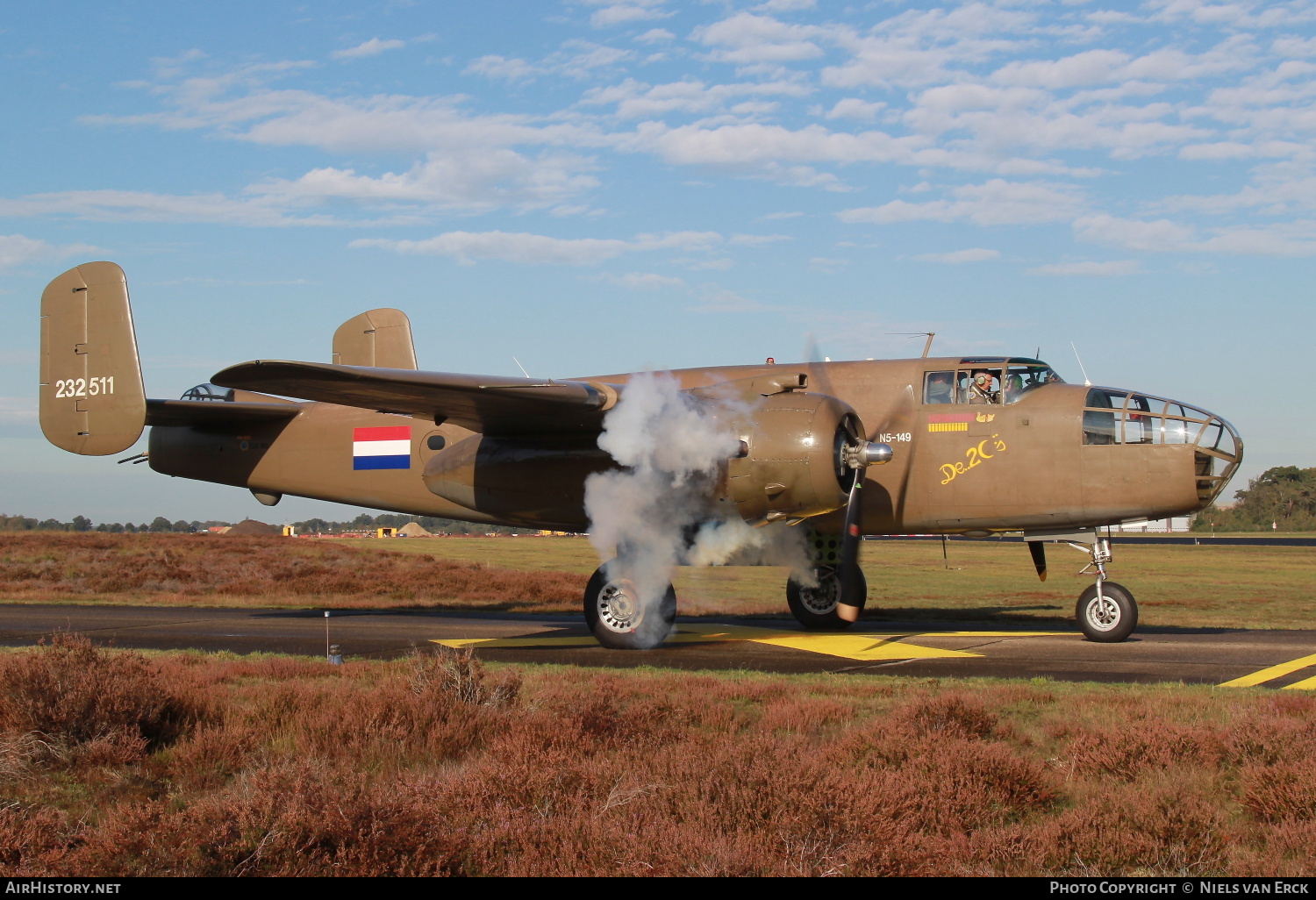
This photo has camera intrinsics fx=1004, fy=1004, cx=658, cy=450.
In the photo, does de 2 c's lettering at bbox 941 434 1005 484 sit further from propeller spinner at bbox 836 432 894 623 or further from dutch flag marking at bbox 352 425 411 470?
dutch flag marking at bbox 352 425 411 470

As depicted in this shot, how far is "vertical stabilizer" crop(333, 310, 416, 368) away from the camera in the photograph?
23422 mm

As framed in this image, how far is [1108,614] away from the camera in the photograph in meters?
16.4

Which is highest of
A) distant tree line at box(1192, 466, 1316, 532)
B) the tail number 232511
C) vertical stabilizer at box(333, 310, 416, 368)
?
vertical stabilizer at box(333, 310, 416, 368)

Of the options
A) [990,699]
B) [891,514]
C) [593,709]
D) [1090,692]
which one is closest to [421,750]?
[593,709]

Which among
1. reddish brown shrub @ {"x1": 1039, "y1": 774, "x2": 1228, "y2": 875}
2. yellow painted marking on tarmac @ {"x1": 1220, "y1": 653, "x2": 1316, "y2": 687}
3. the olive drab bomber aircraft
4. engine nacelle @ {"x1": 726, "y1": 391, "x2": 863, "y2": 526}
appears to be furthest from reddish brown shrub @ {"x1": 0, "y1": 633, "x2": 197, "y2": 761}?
yellow painted marking on tarmac @ {"x1": 1220, "y1": 653, "x2": 1316, "y2": 687}

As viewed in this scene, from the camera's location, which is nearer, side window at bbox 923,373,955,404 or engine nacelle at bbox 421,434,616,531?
engine nacelle at bbox 421,434,616,531

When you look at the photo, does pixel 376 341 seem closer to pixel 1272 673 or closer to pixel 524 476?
pixel 524 476

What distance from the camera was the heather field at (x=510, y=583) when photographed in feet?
87.0

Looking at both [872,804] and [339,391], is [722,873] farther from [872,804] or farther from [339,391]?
[339,391]

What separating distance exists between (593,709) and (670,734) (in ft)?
2.80

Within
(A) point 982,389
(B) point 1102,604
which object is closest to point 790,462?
(A) point 982,389

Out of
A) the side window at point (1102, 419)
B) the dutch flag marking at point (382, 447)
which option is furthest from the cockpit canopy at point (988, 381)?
the dutch flag marking at point (382, 447)

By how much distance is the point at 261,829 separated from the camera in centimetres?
559

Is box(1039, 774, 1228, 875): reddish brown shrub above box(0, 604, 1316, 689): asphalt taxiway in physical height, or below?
above
